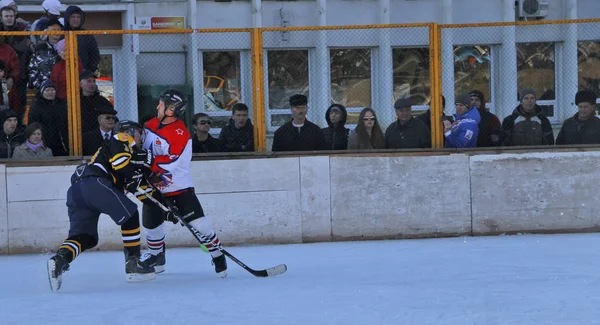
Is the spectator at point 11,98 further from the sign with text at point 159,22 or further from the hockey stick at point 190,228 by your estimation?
the sign with text at point 159,22

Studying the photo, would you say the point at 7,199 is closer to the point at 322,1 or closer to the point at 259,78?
the point at 259,78

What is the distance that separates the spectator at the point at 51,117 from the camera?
9133 mm

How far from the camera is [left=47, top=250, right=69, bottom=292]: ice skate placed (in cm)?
705

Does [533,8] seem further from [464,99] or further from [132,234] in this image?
[132,234]

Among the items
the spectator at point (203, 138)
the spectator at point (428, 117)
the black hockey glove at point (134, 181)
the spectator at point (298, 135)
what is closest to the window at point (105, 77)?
the spectator at point (203, 138)

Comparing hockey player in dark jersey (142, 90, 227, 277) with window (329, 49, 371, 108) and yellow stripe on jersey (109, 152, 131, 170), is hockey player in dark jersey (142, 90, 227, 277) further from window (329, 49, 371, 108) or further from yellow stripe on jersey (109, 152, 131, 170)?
window (329, 49, 371, 108)

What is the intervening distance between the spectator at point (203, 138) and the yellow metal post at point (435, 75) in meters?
1.97

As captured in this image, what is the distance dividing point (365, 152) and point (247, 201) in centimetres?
117

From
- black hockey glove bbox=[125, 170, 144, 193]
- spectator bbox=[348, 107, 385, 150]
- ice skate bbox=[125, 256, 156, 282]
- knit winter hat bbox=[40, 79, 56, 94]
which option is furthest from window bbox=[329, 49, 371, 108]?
ice skate bbox=[125, 256, 156, 282]

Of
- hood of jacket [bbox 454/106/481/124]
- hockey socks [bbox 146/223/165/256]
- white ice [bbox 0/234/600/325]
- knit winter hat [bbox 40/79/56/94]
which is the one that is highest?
knit winter hat [bbox 40/79/56/94]

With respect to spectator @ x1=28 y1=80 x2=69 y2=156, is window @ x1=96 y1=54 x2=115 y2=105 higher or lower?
higher

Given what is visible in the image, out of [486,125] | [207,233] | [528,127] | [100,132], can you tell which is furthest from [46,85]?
[528,127]

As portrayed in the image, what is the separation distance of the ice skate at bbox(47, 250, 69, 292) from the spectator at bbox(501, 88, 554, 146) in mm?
4417

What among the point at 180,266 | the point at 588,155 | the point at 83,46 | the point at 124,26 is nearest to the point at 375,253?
the point at 180,266
